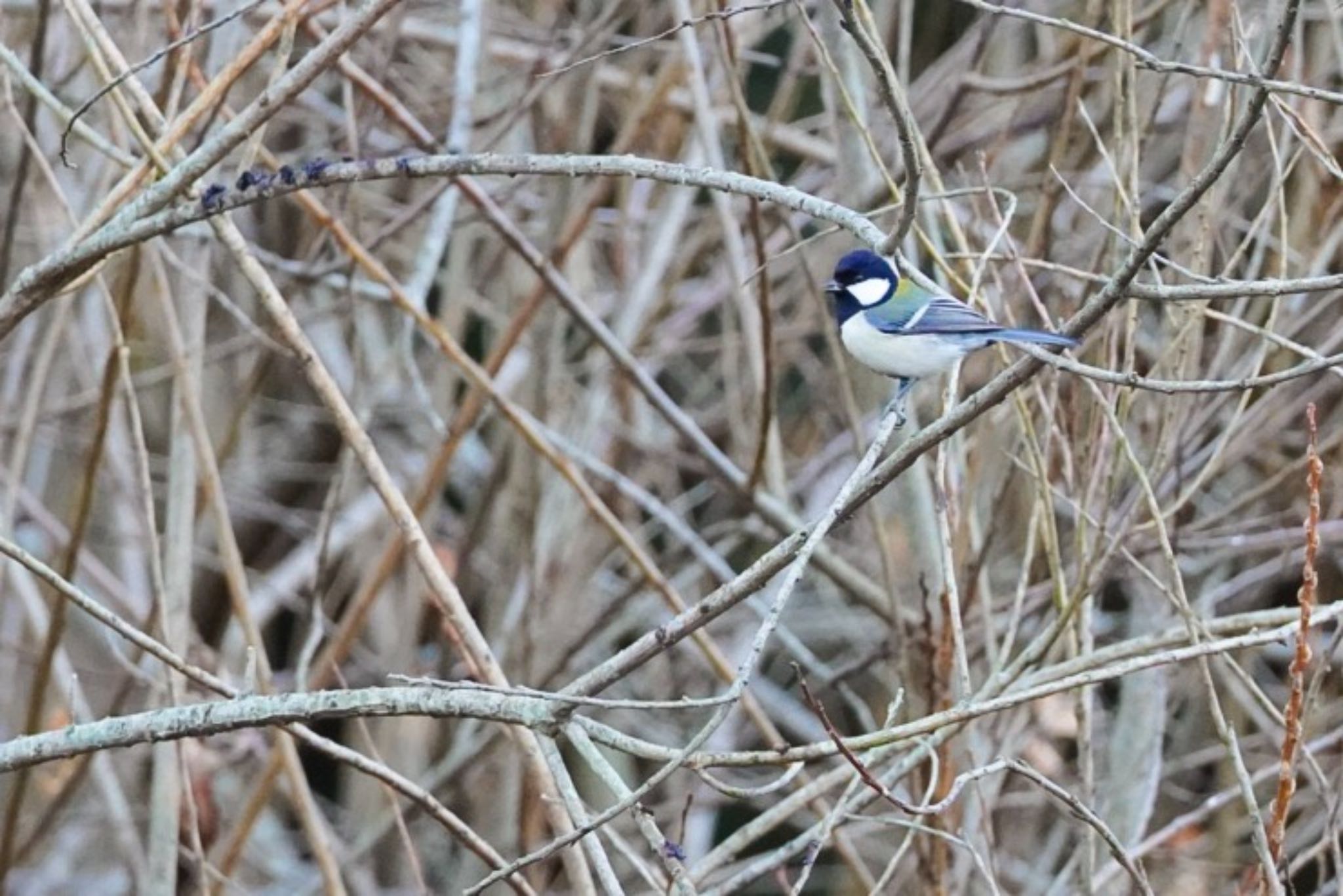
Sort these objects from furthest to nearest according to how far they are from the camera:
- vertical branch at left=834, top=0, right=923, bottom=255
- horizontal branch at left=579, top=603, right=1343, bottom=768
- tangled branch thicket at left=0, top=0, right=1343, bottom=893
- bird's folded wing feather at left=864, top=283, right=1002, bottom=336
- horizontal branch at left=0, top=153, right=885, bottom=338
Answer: bird's folded wing feather at left=864, top=283, right=1002, bottom=336, tangled branch thicket at left=0, top=0, right=1343, bottom=893, horizontal branch at left=0, top=153, right=885, bottom=338, horizontal branch at left=579, top=603, right=1343, bottom=768, vertical branch at left=834, top=0, right=923, bottom=255

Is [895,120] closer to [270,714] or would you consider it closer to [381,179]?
[381,179]

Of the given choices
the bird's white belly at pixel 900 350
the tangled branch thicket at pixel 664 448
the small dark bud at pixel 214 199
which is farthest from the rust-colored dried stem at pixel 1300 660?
the small dark bud at pixel 214 199

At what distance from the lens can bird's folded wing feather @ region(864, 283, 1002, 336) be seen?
10.7ft

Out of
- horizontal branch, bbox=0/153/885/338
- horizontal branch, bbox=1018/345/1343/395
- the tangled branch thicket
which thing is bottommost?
the tangled branch thicket

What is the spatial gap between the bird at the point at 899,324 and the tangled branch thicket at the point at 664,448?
92 mm

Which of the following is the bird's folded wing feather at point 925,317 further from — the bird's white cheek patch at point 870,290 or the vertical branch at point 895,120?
the vertical branch at point 895,120

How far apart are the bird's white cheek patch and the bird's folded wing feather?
0.06 m

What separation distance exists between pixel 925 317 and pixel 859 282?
37 centimetres

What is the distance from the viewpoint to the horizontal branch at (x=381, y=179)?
7.36 ft

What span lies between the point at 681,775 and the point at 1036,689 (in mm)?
4844

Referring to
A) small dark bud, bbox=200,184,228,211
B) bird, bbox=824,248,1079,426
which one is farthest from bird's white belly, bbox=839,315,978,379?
small dark bud, bbox=200,184,228,211

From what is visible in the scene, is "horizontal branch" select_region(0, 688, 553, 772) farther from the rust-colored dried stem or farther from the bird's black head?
the bird's black head

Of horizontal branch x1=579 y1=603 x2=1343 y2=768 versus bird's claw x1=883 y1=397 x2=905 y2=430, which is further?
bird's claw x1=883 y1=397 x2=905 y2=430

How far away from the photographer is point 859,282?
149 inches
